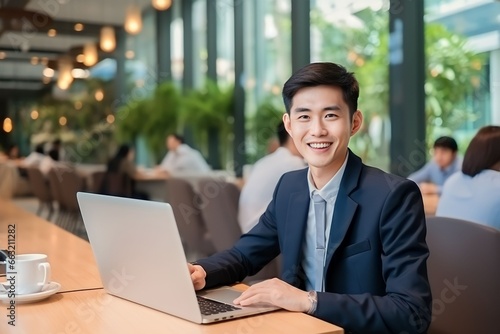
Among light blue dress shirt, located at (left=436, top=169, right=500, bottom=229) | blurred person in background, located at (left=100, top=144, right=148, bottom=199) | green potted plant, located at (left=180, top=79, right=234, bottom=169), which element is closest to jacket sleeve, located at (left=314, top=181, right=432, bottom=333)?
light blue dress shirt, located at (left=436, top=169, right=500, bottom=229)

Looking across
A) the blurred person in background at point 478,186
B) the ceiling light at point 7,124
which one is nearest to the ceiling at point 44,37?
the ceiling light at point 7,124

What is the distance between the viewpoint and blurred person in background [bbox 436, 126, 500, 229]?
2.55 metres

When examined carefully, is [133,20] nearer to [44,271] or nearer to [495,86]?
[495,86]

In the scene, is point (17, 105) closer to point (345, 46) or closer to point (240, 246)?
point (345, 46)

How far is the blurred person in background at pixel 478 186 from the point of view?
255 cm

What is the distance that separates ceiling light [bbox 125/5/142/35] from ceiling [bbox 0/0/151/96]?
0.13 m

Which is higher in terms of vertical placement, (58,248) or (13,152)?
(13,152)

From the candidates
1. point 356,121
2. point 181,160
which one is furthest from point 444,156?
point 181,160

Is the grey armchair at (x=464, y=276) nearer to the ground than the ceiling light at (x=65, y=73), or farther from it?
nearer to the ground

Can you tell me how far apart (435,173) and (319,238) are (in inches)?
143

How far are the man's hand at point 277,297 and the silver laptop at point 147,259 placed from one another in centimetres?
2

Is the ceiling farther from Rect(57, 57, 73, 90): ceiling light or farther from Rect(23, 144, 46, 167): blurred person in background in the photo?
Rect(23, 144, 46, 167): blurred person in background

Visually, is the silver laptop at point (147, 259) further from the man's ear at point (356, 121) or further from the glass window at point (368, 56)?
the glass window at point (368, 56)

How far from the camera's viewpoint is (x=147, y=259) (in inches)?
49.3
